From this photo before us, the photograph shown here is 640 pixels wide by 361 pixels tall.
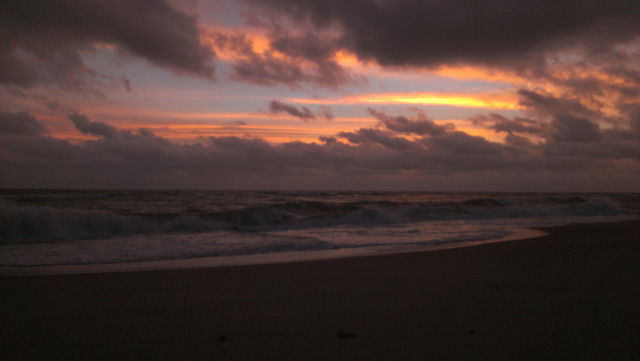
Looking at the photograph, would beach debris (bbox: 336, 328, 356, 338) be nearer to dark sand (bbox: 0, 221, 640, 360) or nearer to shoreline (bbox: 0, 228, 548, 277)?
dark sand (bbox: 0, 221, 640, 360)

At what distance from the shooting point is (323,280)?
5203 millimetres

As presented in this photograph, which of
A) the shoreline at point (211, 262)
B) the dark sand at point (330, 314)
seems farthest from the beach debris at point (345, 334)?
the shoreline at point (211, 262)

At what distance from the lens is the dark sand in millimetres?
2908

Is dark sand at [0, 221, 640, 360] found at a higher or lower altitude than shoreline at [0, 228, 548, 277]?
higher

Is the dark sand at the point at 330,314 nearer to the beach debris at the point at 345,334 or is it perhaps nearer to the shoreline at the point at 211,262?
the beach debris at the point at 345,334

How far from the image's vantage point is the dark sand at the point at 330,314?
2908mm

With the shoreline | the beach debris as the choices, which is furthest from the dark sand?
the shoreline

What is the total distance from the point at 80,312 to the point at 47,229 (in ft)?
34.2

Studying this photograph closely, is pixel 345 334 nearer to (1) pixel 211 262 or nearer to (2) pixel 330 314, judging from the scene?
(2) pixel 330 314

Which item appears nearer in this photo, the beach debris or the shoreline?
the beach debris

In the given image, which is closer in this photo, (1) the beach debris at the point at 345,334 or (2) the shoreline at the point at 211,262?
(1) the beach debris at the point at 345,334

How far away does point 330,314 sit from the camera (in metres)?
3.70

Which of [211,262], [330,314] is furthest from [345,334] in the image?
[211,262]

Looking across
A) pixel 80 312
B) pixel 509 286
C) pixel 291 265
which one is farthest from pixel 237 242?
pixel 509 286
